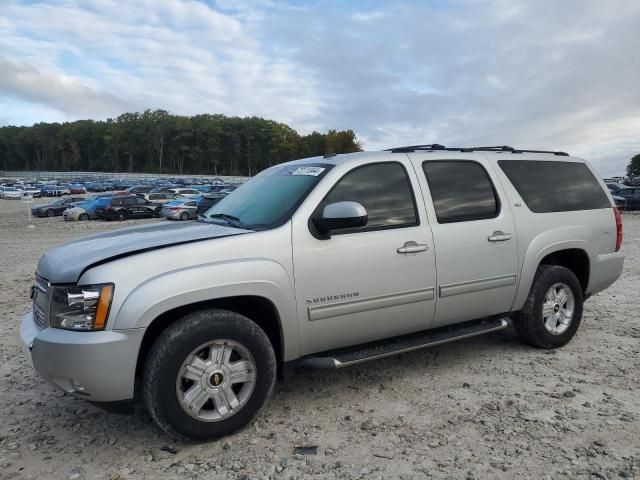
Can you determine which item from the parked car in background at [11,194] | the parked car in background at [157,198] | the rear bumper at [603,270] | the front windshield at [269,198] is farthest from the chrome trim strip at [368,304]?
the parked car in background at [11,194]

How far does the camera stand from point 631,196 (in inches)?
1160

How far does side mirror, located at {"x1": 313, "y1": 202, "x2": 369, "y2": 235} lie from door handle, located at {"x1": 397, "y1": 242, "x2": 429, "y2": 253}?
0.53 meters

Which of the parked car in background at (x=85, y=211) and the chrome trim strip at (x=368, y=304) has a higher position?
the chrome trim strip at (x=368, y=304)

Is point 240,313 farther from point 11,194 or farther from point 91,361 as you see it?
point 11,194

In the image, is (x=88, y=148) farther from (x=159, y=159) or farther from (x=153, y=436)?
(x=153, y=436)

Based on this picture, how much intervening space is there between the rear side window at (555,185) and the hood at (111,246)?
8.89 feet

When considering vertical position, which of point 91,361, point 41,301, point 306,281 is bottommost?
point 91,361

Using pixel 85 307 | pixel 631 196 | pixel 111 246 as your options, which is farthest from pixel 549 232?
pixel 631 196

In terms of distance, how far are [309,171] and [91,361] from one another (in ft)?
6.64

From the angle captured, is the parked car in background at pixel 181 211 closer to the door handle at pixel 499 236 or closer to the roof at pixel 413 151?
the roof at pixel 413 151

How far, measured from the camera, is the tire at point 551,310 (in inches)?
186

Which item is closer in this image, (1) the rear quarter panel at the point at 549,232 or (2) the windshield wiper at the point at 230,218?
(2) the windshield wiper at the point at 230,218

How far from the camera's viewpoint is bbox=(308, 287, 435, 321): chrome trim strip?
353 centimetres

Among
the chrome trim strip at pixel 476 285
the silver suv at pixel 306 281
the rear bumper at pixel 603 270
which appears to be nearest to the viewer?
the silver suv at pixel 306 281
